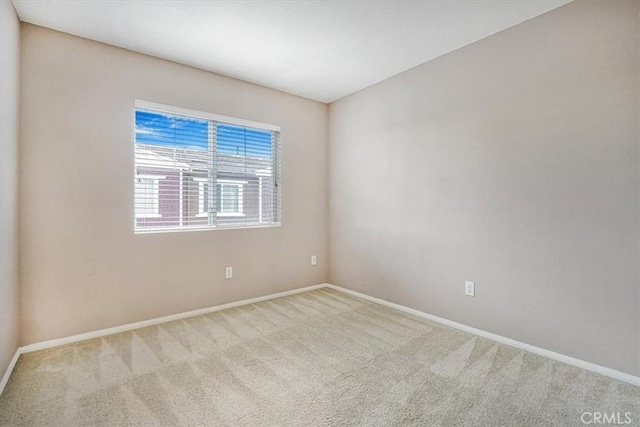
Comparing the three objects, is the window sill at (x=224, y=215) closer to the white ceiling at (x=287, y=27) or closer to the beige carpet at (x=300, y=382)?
the beige carpet at (x=300, y=382)

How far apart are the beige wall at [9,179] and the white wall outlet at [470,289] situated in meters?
3.39

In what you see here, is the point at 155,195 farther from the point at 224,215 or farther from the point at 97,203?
the point at 224,215

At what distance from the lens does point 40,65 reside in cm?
240

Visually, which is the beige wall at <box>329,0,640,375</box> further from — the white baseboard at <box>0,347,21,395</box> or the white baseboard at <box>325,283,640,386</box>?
the white baseboard at <box>0,347,21,395</box>

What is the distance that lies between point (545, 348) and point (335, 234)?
2.51 metres

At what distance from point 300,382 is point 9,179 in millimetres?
2378

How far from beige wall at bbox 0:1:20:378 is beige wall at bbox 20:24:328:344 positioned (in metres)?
0.13

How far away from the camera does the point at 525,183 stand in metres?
2.40

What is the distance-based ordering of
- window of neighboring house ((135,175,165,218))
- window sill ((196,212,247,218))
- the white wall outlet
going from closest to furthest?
the white wall outlet < window of neighboring house ((135,175,165,218)) < window sill ((196,212,247,218))

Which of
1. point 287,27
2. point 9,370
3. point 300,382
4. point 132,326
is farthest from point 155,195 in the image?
point 300,382

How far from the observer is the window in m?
2.93

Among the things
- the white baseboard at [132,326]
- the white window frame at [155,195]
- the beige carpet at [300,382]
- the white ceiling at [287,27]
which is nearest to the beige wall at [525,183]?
the white ceiling at [287,27]

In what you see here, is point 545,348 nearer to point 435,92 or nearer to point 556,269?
point 556,269

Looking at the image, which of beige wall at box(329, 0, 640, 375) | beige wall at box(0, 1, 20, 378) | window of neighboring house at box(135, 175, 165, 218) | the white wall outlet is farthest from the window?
the white wall outlet
